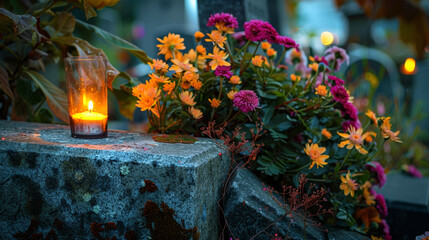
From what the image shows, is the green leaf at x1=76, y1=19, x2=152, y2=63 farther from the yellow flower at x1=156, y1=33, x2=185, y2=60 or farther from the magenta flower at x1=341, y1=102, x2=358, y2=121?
the magenta flower at x1=341, y1=102, x2=358, y2=121

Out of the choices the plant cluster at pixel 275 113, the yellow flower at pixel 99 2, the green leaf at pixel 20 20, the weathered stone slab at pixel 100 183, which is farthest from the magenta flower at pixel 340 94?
the green leaf at pixel 20 20

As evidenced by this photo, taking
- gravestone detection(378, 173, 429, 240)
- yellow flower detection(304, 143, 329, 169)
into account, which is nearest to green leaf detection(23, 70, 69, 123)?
yellow flower detection(304, 143, 329, 169)

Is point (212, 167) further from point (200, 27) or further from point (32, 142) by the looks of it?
point (200, 27)

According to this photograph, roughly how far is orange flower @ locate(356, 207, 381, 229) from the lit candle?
1294mm

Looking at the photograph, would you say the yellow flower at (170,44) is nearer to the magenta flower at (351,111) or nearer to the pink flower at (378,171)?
the magenta flower at (351,111)

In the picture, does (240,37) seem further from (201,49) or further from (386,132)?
(386,132)

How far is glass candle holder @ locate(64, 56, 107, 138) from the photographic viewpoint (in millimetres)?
1390

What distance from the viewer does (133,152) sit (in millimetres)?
1163

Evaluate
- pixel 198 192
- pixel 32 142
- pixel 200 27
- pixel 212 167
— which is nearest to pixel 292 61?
pixel 200 27

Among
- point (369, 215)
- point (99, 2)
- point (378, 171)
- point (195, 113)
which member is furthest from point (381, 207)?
point (99, 2)

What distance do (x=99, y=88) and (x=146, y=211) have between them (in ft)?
1.99

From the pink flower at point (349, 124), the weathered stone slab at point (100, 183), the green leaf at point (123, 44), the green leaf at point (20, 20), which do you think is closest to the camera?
the weathered stone slab at point (100, 183)

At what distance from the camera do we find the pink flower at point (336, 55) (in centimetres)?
182

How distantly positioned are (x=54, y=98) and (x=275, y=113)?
43.3 inches
